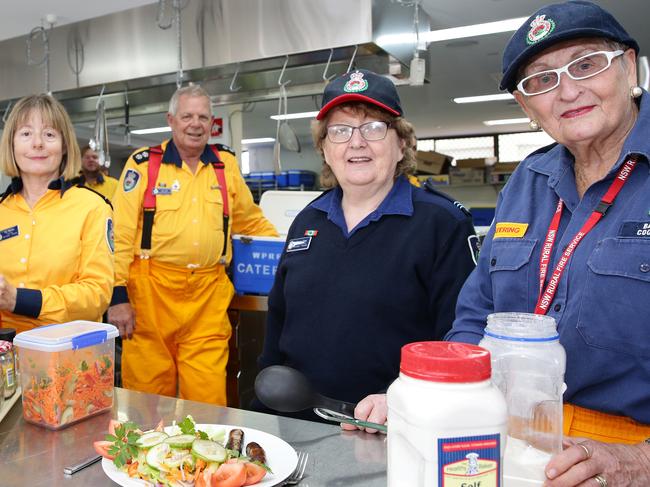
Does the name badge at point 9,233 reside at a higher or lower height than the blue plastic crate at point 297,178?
lower

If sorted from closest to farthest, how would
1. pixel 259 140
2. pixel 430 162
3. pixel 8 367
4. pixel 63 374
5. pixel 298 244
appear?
1. pixel 63 374
2. pixel 8 367
3. pixel 298 244
4. pixel 430 162
5. pixel 259 140

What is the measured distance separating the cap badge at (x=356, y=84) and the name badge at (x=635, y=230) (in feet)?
2.95

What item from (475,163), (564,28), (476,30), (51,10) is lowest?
(564,28)

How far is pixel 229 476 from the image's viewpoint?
39.5 inches

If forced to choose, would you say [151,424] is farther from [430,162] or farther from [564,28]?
[430,162]

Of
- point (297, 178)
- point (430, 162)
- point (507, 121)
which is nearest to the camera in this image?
point (430, 162)

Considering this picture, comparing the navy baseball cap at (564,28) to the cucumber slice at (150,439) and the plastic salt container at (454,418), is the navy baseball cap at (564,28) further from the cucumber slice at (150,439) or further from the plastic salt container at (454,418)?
the cucumber slice at (150,439)

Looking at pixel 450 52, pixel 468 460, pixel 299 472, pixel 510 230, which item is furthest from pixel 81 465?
pixel 450 52

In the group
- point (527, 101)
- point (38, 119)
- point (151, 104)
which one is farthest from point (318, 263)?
point (151, 104)

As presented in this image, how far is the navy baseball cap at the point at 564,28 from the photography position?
1195mm

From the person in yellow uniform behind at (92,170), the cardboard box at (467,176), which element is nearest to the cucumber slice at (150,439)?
the person in yellow uniform behind at (92,170)

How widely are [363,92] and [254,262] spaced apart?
5.94 ft

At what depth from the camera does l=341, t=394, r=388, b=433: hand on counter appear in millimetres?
1325

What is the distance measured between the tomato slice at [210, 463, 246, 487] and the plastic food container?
52cm
